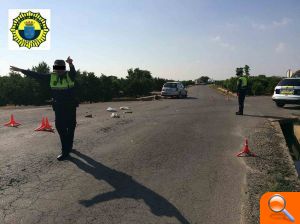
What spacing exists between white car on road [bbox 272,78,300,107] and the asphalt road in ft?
32.7

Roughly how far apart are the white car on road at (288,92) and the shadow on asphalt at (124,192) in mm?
14871

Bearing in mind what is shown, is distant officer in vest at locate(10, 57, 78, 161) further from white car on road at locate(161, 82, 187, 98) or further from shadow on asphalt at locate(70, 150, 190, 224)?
white car on road at locate(161, 82, 187, 98)

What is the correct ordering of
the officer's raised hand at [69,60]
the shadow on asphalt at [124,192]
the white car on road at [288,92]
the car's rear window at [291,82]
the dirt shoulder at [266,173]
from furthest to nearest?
the car's rear window at [291,82] → the white car on road at [288,92] → the officer's raised hand at [69,60] → the dirt shoulder at [266,173] → the shadow on asphalt at [124,192]

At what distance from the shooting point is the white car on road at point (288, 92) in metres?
19.3

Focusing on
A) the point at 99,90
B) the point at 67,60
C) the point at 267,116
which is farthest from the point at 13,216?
the point at 99,90

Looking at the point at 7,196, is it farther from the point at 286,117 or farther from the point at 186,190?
the point at 286,117

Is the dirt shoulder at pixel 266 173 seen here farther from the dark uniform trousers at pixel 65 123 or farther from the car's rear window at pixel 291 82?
the car's rear window at pixel 291 82

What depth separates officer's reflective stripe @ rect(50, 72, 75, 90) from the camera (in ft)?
Result: 23.3

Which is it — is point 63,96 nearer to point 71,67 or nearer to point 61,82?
point 61,82

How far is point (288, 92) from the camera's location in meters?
19.6

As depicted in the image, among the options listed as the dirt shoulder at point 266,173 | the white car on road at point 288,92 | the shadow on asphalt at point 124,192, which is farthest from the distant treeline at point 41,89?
the shadow on asphalt at point 124,192

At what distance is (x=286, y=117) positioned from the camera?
15.2 metres

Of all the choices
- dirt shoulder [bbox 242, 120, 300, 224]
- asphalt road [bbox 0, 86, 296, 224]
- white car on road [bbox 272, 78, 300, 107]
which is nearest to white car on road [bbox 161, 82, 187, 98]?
white car on road [bbox 272, 78, 300, 107]

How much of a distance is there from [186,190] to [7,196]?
262cm
